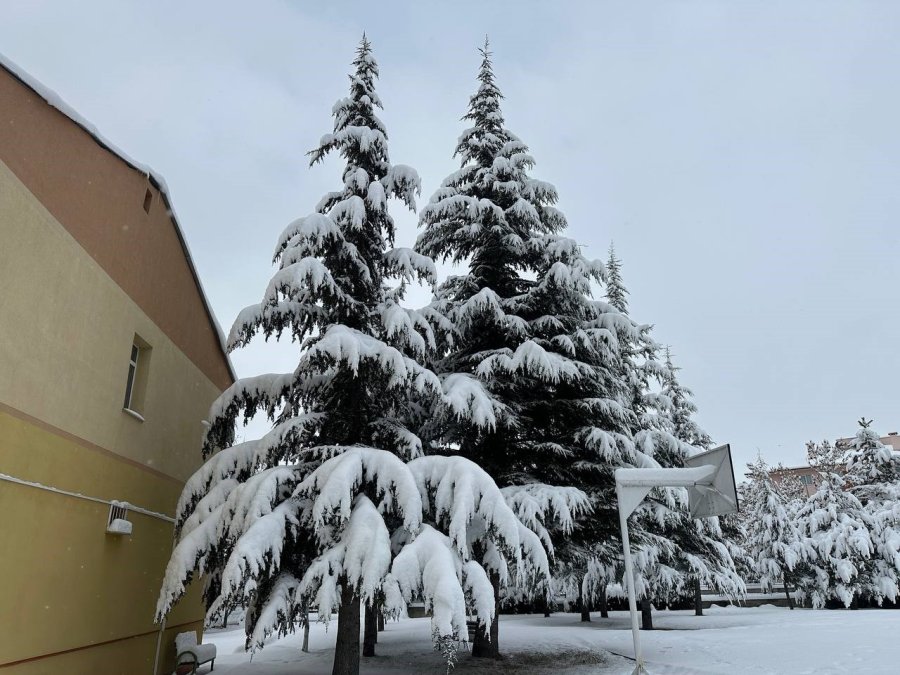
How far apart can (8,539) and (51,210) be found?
3.87 meters

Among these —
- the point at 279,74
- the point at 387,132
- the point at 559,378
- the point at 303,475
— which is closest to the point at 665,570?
the point at 559,378

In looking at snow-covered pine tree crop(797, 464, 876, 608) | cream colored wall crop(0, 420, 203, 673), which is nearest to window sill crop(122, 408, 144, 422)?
cream colored wall crop(0, 420, 203, 673)

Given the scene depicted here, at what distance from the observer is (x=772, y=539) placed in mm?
30047

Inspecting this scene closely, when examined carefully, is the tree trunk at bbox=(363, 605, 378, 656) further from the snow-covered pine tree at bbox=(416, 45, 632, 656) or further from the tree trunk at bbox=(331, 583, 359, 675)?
the tree trunk at bbox=(331, 583, 359, 675)

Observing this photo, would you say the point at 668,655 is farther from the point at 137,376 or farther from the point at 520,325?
the point at 137,376

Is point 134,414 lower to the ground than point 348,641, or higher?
higher

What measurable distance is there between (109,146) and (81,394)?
12.3ft

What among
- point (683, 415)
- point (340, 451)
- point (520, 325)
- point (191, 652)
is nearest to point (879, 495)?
point (683, 415)

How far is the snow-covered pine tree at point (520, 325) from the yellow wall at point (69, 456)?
5657 millimetres

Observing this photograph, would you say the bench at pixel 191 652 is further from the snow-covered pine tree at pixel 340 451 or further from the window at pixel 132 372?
the window at pixel 132 372

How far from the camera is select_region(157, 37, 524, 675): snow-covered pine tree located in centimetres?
663

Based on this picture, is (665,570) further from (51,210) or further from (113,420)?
(51,210)

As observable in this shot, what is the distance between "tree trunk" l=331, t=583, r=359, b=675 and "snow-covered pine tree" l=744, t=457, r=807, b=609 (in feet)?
85.0

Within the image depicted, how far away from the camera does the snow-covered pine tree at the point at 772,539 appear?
27750 mm
